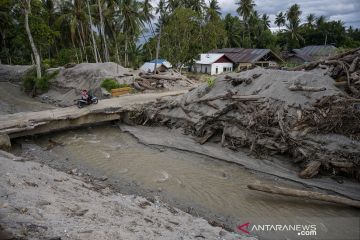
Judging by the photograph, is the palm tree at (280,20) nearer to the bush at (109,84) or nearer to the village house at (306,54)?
the village house at (306,54)

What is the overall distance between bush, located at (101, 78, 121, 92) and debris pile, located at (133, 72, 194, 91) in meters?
1.68

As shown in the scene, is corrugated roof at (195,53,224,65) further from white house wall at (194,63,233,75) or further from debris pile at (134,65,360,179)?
debris pile at (134,65,360,179)

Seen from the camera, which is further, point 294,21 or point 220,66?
point 294,21

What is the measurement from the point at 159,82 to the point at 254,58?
868 inches

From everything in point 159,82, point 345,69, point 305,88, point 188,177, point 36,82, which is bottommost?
point 188,177

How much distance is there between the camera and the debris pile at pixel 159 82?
2719 cm

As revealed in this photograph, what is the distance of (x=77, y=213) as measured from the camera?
26.0ft

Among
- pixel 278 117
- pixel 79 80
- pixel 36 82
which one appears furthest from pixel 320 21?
pixel 278 117

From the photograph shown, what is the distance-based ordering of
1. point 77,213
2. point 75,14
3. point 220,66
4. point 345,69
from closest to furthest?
point 77,213 < point 345,69 < point 75,14 < point 220,66

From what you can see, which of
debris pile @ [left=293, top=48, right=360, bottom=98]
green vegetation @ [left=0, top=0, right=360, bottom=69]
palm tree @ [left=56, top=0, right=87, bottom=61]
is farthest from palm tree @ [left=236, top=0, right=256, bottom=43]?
debris pile @ [left=293, top=48, right=360, bottom=98]

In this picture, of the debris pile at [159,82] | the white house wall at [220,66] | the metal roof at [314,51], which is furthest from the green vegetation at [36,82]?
the metal roof at [314,51]

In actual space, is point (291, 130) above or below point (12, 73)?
below

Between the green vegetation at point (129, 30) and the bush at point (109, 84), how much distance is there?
23.3 ft

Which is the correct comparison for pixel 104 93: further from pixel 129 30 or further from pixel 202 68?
pixel 202 68
